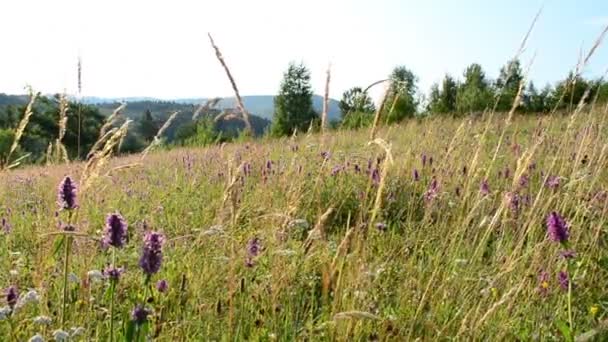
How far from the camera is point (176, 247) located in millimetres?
2918

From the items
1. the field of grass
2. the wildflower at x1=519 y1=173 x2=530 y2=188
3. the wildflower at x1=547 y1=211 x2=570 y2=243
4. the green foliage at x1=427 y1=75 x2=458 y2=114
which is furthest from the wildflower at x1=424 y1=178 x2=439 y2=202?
the green foliage at x1=427 y1=75 x2=458 y2=114

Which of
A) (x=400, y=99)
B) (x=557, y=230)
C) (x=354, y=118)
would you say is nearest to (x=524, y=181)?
(x=354, y=118)

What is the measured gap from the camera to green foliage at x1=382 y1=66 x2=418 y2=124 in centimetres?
247

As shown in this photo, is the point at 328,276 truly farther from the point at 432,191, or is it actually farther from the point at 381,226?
the point at 432,191

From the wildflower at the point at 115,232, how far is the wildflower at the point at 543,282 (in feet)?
5.29

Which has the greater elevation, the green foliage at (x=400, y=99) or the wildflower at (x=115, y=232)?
the green foliage at (x=400, y=99)

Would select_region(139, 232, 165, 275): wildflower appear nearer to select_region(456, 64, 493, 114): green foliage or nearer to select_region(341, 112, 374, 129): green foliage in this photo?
select_region(341, 112, 374, 129): green foliage

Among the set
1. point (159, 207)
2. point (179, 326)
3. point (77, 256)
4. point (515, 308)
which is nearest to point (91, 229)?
point (159, 207)

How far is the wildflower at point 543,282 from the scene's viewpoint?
7.32ft

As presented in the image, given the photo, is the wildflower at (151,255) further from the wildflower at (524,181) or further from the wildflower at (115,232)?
the wildflower at (524,181)

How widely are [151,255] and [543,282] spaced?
1.61 metres

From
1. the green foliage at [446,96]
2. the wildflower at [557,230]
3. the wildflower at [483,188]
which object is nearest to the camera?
the wildflower at [557,230]

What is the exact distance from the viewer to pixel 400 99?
36.3ft

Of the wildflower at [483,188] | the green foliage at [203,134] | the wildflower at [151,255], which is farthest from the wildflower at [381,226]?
the wildflower at [151,255]
